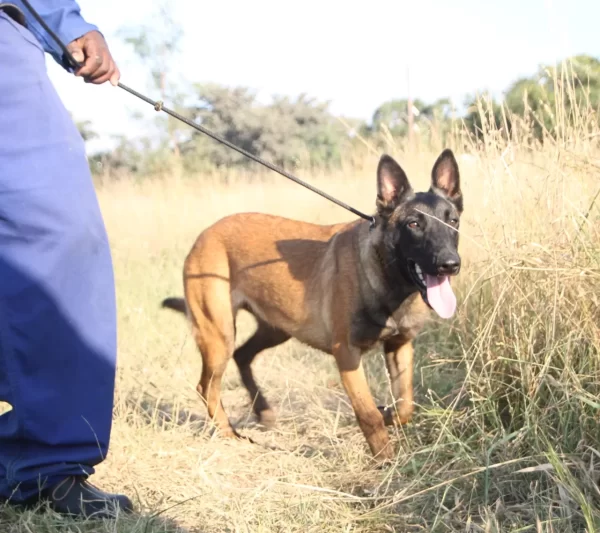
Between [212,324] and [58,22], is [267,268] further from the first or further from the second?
[58,22]

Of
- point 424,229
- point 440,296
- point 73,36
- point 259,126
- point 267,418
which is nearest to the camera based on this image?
point 73,36

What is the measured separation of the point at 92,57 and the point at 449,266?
5.41 ft

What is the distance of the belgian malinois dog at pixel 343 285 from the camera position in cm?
312

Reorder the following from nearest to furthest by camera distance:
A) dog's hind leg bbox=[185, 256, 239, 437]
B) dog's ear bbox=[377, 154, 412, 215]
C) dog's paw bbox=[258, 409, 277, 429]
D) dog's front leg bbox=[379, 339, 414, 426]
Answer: dog's front leg bbox=[379, 339, 414, 426] → dog's ear bbox=[377, 154, 412, 215] → dog's paw bbox=[258, 409, 277, 429] → dog's hind leg bbox=[185, 256, 239, 437]

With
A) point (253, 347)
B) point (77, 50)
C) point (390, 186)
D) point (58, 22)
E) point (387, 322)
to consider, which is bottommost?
point (253, 347)

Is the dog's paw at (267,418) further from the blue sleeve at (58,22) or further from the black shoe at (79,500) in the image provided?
the blue sleeve at (58,22)

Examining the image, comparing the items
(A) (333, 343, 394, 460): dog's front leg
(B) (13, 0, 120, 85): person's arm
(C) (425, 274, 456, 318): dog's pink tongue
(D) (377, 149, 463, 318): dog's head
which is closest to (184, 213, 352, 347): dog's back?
(A) (333, 343, 394, 460): dog's front leg

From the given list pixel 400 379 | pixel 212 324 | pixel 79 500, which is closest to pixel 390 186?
pixel 400 379

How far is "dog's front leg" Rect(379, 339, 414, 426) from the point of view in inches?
128

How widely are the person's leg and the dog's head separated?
1.41 meters

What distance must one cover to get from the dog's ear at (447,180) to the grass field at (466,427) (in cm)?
18

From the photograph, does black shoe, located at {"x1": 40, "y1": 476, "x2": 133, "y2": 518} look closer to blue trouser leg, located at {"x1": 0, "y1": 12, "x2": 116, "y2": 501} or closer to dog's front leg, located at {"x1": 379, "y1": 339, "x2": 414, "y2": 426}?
blue trouser leg, located at {"x1": 0, "y1": 12, "x2": 116, "y2": 501}

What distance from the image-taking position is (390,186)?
3.45 metres

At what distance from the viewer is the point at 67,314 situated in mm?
2406
